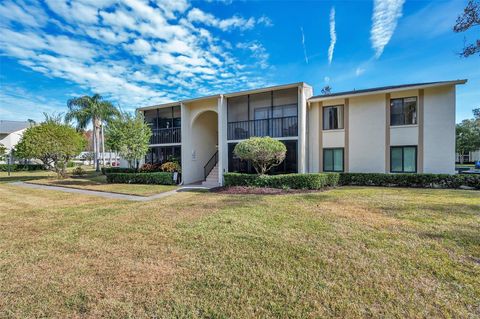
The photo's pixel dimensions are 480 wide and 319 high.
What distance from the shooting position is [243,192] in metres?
12.6

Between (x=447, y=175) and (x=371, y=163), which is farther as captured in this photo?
(x=371, y=163)

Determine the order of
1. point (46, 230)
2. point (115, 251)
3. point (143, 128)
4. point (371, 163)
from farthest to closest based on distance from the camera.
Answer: point (143, 128), point (371, 163), point (46, 230), point (115, 251)

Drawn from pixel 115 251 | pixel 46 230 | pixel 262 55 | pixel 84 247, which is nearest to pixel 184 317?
pixel 115 251

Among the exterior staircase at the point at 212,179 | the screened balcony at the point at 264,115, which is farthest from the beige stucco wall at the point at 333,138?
the exterior staircase at the point at 212,179

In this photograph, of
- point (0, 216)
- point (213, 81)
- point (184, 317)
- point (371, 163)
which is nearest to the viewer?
point (184, 317)

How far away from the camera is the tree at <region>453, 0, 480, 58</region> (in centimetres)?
850

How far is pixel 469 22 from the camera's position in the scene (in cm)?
870

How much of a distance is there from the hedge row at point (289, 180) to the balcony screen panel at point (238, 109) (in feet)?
19.8

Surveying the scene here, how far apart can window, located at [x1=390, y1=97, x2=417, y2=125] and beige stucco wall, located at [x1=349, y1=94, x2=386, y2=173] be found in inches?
22.7

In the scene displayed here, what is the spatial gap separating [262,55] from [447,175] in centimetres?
1416

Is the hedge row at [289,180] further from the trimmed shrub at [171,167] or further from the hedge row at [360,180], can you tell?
the trimmed shrub at [171,167]

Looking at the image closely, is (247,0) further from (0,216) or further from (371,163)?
(0,216)

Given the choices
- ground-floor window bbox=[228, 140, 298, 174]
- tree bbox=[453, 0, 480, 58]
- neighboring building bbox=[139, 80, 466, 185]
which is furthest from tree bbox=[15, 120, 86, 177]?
tree bbox=[453, 0, 480, 58]

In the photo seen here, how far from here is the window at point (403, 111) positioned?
14.3 meters
